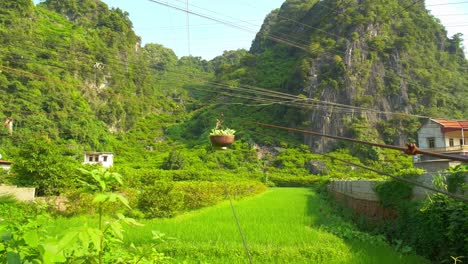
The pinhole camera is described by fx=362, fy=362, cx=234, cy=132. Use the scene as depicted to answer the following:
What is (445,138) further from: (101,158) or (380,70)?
(101,158)

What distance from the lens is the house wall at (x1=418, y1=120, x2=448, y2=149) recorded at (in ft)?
77.5

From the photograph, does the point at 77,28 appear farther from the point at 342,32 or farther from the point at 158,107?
the point at 342,32

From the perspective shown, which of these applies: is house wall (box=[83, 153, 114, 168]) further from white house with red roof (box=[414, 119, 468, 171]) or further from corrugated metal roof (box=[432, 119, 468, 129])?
corrugated metal roof (box=[432, 119, 468, 129])

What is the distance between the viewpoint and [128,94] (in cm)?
6275

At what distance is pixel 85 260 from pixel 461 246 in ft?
16.4

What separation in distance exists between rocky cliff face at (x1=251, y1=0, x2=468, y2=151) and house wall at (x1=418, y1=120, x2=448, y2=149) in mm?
21154

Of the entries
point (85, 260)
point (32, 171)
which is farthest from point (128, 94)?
point (85, 260)

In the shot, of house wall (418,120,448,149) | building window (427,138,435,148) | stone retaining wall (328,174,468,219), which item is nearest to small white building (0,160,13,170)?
stone retaining wall (328,174,468,219)

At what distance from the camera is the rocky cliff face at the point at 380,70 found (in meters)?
47.8

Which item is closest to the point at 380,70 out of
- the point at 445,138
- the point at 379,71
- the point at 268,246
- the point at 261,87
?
the point at 379,71

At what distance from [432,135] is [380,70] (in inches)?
1177

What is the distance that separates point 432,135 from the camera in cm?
2514

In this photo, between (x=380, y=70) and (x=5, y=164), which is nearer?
(x=5, y=164)

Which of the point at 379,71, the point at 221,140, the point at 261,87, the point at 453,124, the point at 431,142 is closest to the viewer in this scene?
the point at 221,140
